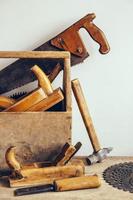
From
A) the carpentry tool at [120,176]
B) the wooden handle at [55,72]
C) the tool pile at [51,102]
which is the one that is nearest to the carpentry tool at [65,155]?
the tool pile at [51,102]

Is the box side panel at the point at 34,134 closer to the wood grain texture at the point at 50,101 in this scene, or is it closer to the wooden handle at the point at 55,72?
the wood grain texture at the point at 50,101

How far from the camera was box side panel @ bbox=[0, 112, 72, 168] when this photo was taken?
3.12 feet

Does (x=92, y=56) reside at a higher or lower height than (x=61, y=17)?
lower

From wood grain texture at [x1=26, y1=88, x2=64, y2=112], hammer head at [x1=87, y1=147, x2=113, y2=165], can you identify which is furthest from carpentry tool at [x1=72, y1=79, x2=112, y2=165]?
wood grain texture at [x1=26, y1=88, x2=64, y2=112]

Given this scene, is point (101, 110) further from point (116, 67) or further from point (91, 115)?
point (116, 67)

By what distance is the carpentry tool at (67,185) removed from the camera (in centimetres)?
86

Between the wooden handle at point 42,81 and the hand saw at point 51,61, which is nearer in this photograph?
the wooden handle at point 42,81

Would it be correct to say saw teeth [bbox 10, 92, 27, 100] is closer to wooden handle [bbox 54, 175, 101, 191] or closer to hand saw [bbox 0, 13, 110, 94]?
hand saw [bbox 0, 13, 110, 94]

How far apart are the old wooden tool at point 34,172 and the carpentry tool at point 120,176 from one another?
0.27 ft

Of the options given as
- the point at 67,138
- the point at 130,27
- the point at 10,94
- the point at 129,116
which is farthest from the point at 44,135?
the point at 130,27

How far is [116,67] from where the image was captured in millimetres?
1158

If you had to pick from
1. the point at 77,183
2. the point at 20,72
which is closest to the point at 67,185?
the point at 77,183

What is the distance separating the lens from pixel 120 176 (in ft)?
3.13

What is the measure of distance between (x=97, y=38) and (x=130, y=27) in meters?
0.14
